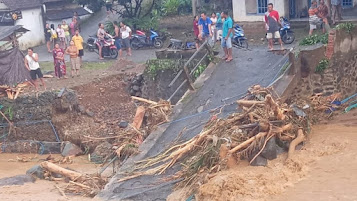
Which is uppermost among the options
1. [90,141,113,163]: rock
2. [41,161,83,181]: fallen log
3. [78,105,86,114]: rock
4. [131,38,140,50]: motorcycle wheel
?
[131,38,140,50]: motorcycle wheel

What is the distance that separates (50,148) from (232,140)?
8337 millimetres

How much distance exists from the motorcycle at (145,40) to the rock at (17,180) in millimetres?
11238

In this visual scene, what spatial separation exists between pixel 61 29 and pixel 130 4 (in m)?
3.45

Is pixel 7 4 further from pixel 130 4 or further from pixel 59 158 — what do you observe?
pixel 59 158

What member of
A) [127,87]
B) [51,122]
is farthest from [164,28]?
[51,122]

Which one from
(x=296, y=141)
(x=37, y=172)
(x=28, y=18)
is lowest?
(x=37, y=172)

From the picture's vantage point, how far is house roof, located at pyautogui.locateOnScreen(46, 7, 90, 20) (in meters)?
30.9

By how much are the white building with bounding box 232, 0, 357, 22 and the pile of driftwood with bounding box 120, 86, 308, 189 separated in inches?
469

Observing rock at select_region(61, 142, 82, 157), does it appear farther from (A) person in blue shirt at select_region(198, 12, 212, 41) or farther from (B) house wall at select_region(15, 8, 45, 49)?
(B) house wall at select_region(15, 8, 45, 49)

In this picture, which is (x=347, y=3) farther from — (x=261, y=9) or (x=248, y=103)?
(x=248, y=103)

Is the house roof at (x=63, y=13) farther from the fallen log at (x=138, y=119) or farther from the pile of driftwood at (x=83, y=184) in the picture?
the pile of driftwood at (x=83, y=184)

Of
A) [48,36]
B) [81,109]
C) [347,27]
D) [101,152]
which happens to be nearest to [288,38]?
[347,27]

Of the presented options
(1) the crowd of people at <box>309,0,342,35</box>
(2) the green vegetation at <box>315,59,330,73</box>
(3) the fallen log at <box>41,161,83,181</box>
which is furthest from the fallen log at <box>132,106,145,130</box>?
(1) the crowd of people at <box>309,0,342,35</box>

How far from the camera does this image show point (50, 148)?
61.8ft
